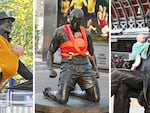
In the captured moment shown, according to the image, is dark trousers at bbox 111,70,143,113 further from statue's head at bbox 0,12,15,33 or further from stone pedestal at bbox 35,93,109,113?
statue's head at bbox 0,12,15,33

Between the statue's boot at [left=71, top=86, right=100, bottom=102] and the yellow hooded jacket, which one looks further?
the statue's boot at [left=71, top=86, right=100, bottom=102]

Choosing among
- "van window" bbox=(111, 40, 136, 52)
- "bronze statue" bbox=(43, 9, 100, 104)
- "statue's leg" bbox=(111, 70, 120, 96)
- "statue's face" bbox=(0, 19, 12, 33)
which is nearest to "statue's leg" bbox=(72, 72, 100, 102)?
"bronze statue" bbox=(43, 9, 100, 104)

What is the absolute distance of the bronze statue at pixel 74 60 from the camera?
2238 mm

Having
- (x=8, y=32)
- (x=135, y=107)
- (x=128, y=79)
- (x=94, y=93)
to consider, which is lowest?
(x=135, y=107)

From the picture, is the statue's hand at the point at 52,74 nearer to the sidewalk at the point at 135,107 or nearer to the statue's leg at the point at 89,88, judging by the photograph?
the statue's leg at the point at 89,88

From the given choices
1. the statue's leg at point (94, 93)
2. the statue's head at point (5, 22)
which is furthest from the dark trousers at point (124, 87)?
the statue's head at point (5, 22)

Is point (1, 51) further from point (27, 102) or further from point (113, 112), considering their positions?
point (113, 112)

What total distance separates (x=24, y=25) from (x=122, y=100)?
2.73 feet

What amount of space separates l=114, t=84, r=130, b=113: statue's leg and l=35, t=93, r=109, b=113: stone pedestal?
8 centimetres

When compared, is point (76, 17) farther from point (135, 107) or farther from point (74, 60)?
point (135, 107)

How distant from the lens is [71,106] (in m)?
2.29

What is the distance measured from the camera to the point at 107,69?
7.64 ft

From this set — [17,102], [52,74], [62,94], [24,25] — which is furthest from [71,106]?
[24,25]

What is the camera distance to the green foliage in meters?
2.28
